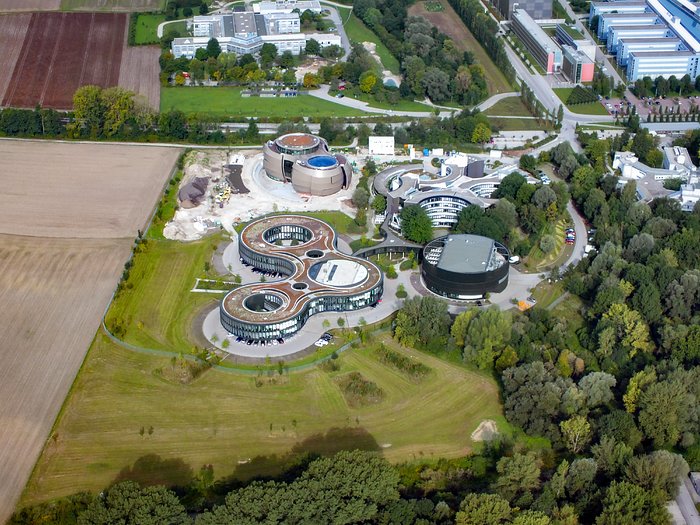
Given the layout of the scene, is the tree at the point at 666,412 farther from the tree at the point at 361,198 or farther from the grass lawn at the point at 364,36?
the grass lawn at the point at 364,36

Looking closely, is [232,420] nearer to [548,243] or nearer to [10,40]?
[548,243]

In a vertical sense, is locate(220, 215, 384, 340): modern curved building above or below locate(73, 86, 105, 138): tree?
above

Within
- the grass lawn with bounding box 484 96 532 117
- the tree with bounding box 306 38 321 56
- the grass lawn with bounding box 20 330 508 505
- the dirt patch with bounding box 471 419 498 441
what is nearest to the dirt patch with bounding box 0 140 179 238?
the grass lawn with bounding box 20 330 508 505

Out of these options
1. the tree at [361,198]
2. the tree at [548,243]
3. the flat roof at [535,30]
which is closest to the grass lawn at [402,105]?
the flat roof at [535,30]

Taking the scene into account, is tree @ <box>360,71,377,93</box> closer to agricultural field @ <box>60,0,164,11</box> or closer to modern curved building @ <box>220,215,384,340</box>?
modern curved building @ <box>220,215,384,340</box>

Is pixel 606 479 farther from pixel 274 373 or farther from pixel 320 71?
pixel 320 71

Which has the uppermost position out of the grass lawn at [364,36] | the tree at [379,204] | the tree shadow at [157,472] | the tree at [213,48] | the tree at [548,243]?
the tree shadow at [157,472]

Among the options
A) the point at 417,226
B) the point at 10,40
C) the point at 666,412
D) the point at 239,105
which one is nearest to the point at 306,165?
the point at 417,226
